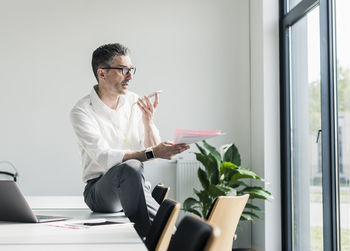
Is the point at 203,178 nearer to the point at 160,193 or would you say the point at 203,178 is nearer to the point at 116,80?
the point at 160,193

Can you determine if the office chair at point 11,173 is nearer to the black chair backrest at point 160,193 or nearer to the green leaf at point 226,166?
Result: the green leaf at point 226,166

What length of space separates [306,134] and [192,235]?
3.39m

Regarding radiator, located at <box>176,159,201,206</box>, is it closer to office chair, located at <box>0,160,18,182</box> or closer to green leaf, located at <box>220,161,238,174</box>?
green leaf, located at <box>220,161,238,174</box>

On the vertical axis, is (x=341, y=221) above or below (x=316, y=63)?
below

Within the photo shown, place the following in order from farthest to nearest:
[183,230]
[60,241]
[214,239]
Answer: [60,241], [183,230], [214,239]

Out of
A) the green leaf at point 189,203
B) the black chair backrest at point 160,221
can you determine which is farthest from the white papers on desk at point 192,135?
the green leaf at point 189,203

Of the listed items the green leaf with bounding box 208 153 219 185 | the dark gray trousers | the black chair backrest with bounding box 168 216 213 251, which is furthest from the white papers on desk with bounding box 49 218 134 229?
the green leaf with bounding box 208 153 219 185

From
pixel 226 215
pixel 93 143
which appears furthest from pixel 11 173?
pixel 226 215

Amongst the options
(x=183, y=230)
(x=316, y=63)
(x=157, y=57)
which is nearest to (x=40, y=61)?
(x=157, y=57)

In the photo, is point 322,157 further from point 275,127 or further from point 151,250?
point 151,250

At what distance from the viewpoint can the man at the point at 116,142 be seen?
7.21 feet

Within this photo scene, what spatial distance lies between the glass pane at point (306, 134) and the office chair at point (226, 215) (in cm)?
157

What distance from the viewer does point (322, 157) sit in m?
3.81

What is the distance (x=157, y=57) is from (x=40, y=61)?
1143 millimetres
